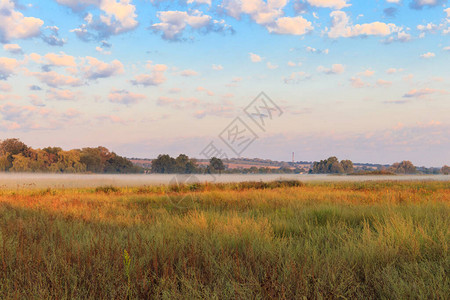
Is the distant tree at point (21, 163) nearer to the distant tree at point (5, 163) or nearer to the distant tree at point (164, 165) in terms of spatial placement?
the distant tree at point (5, 163)

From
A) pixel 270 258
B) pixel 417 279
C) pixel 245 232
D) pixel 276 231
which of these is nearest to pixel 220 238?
pixel 245 232

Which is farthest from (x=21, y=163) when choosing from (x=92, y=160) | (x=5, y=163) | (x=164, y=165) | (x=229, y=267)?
(x=229, y=267)

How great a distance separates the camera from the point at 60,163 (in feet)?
217

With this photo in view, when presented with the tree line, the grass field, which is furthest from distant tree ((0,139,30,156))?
the grass field

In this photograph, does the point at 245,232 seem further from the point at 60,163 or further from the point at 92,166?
the point at 92,166

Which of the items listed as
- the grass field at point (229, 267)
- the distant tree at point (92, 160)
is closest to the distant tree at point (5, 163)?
the distant tree at point (92, 160)

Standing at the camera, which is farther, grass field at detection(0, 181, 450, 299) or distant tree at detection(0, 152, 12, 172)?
distant tree at detection(0, 152, 12, 172)

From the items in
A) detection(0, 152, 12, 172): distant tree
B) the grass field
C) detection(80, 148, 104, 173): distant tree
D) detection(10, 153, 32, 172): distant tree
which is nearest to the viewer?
the grass field

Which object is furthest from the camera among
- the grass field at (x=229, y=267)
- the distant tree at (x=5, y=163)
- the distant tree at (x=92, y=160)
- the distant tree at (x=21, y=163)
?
the distant tree at (x=92, y=160)

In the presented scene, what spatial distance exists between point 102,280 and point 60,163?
235 ft

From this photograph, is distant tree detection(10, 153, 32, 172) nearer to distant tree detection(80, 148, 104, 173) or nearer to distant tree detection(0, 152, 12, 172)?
distant tree detection(0, 152, 12, 172)

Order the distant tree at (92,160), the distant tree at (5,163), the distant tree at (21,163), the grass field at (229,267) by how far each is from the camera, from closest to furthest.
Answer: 1. the grass field at (229,267)
2. the distant tree at (21,163)
3. the distant tree at (5,163)
4. the distant tree at (92,160)

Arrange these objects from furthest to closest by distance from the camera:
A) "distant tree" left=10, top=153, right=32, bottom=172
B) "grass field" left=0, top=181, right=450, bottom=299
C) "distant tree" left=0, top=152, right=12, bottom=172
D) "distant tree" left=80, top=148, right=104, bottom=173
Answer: "distant tree" left=80, top=148, right=104, bottom=173
"distant tree" left=0, top=152, right=12, bottom=172
"distant tree" left=10, top=153, right=32, bottom=172
"grass field" left=0, top=181, right=450, bottom=299

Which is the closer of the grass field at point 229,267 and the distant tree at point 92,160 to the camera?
the grass field at point 229,267
